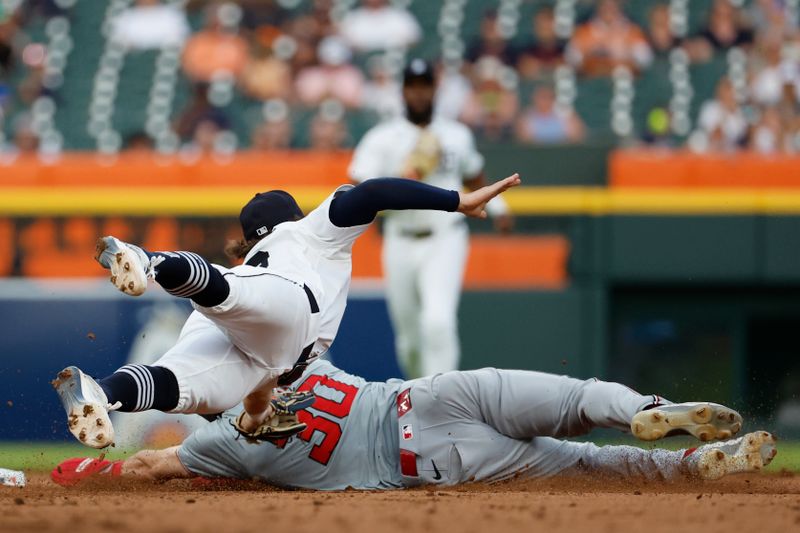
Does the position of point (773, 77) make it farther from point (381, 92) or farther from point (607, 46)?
point (381, 92)

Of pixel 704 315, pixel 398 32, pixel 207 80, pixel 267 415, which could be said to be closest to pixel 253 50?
pixel 207 80

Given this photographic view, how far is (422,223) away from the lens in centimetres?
850

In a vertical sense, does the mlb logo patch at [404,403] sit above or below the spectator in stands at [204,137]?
below

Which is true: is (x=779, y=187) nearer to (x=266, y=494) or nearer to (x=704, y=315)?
(x=704, y=315)

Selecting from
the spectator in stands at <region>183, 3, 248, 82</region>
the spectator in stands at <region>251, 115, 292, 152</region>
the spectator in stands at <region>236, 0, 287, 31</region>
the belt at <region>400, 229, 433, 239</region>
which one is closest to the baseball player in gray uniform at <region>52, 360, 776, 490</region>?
the belt at <region>400, 229, 433, 239</region>

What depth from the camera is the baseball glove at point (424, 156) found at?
8.62 m

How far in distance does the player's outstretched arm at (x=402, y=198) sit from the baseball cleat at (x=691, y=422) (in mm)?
997

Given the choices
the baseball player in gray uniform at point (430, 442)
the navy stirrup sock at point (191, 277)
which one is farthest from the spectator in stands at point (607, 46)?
the navy stirrup sock at point (191, 277)

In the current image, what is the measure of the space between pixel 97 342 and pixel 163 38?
14.6 feet

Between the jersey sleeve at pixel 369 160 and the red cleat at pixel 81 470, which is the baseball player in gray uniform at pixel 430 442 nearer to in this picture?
the red cleat at pixel 81 470

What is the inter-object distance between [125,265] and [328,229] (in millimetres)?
963

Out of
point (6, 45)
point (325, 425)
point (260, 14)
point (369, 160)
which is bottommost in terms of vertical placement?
→ point (325, 425)

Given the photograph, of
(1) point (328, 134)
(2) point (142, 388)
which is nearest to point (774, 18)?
(1) point (328, 134)

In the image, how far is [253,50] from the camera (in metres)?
12.0
